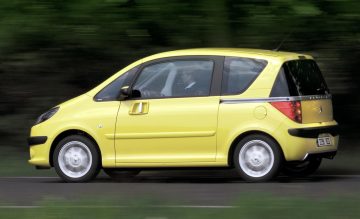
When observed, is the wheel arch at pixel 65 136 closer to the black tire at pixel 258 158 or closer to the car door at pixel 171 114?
the car door at pixel 171 114

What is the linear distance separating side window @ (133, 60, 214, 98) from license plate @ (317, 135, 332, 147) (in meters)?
1.47

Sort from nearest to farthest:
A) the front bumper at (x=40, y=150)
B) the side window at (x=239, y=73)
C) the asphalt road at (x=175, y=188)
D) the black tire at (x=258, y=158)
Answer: the asphalt road at (x=175, y=188), the black tire at (x=258, y=158), the side window at (x=239, y=73), the front bumper at (x=40, y=150)

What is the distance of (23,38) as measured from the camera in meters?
14.9

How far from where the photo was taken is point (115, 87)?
38.4ft

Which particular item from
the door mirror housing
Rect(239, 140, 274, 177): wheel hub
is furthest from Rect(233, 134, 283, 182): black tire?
the door mirror housing

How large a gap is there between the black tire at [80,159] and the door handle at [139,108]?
0.69 metres

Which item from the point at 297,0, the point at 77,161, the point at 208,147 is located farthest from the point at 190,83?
the point at 297,0

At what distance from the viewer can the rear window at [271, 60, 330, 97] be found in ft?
36.2

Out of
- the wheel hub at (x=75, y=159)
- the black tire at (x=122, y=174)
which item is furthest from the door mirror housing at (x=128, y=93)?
the black tire at (x=122, y=174)

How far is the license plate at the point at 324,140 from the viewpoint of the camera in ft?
36.7

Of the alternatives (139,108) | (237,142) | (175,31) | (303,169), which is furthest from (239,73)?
(175,31)

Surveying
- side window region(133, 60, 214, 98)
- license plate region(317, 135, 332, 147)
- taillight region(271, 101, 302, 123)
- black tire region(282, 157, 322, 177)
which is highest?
side window region(133, 60, 214, 98)

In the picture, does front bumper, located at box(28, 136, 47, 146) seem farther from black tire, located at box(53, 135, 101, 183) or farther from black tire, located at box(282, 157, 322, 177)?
black tire, located at box(282, 157, 322, 177)

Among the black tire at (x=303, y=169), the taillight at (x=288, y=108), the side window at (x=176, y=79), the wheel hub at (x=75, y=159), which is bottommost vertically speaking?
the black tire at (x=303, y=169)
